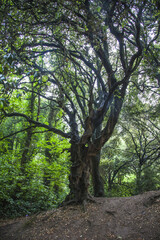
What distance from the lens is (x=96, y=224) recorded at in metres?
4.71

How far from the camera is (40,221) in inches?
215

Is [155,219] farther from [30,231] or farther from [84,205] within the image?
[30,231]

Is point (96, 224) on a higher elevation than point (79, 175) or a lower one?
lower

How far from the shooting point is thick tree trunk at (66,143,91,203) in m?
6.57

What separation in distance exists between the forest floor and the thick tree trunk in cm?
46

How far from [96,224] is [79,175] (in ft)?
7.20

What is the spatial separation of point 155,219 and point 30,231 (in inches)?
144

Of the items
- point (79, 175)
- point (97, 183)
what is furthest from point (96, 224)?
point (97, 183)

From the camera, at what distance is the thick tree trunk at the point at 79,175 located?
6.57 meters

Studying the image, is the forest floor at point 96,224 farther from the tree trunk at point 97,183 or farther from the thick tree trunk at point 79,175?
the tree trunk at point 97,183

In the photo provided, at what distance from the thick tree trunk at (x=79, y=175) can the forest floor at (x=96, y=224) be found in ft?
1.51

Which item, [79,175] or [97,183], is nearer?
[79,175]

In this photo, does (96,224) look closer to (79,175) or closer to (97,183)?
(79,175)

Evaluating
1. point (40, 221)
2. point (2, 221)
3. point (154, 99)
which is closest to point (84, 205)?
point (40, 221)
